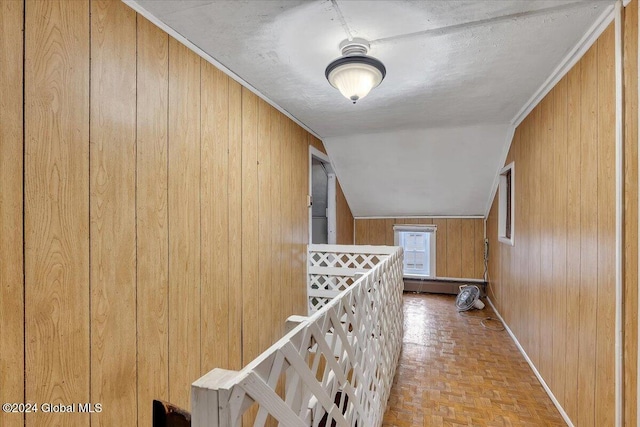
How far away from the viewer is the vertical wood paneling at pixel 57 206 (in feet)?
3.51

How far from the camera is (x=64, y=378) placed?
1155 mm

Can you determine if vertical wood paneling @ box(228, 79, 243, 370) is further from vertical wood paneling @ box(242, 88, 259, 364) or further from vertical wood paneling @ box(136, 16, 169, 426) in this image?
vertical wood paneling @ box(136, 16, 169, 426)

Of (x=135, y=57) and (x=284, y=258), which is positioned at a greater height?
(x=135, y=57)

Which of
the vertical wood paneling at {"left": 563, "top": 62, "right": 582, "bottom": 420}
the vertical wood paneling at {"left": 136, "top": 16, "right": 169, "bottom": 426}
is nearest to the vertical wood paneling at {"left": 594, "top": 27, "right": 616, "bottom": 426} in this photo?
the vertical wood paneling at {"left": 563, "top": 62, "right": 582, "bottom": 420}

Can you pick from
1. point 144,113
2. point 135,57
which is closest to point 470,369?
point 144,113

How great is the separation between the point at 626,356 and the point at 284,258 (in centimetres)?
234

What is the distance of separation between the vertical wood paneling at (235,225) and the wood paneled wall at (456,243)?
3.87 meters

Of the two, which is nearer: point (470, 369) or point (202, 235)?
point (202, 235)

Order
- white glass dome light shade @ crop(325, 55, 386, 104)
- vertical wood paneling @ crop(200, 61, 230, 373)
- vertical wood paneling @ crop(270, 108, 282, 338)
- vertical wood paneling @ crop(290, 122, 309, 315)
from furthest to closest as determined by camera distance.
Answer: vertical wood paneling @ crop(290, 122, 309, 315) < vertical wood paneling @ crop(270, 108, 282, 338) < vertical wood paneling @ crop(200, 61, 230, 373) < white glass dome light shade @ crop(325, 55, 386, 104)

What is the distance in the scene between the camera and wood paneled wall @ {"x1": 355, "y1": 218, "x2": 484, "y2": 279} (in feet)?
17.0

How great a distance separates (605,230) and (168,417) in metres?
2.09

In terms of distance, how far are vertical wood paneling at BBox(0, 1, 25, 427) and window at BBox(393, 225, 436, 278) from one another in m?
5.21

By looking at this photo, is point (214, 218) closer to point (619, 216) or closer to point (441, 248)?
point (619, 216)

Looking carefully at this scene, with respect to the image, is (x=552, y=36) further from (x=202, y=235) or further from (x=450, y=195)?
(x=450, y=195)
